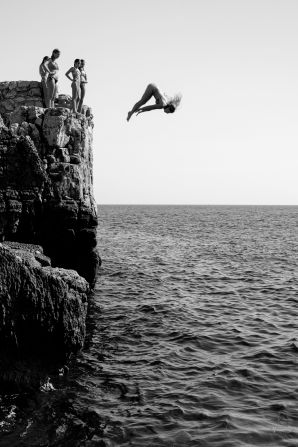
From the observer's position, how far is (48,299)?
1128 centimetres

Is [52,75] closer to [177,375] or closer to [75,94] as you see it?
[75,94]

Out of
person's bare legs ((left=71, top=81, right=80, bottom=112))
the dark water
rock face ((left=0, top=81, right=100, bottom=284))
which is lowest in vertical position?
the dark water

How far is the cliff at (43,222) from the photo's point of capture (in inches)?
435

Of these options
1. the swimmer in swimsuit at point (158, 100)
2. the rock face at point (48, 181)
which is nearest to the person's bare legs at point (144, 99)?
the swimmer in swimsuit at point (158, 100)

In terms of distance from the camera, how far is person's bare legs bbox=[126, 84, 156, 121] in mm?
10984

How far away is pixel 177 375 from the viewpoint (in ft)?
40.3

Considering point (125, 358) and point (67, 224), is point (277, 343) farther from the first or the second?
point (67, 224)

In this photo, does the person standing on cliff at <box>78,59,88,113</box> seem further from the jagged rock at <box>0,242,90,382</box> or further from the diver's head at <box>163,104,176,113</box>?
the jagged rock at <box>0,242,90,382</box>

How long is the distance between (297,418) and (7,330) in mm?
7658

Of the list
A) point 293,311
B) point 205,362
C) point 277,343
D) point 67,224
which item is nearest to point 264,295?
point 293,311

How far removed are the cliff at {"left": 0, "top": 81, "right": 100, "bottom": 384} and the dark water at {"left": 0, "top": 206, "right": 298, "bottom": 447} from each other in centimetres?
165

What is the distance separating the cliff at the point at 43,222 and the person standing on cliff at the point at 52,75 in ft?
3.22

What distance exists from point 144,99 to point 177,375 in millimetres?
8137

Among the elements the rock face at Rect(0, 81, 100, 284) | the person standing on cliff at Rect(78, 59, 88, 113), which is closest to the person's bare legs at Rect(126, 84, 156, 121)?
the rock face at Rect(0, 81, 100, 284)
